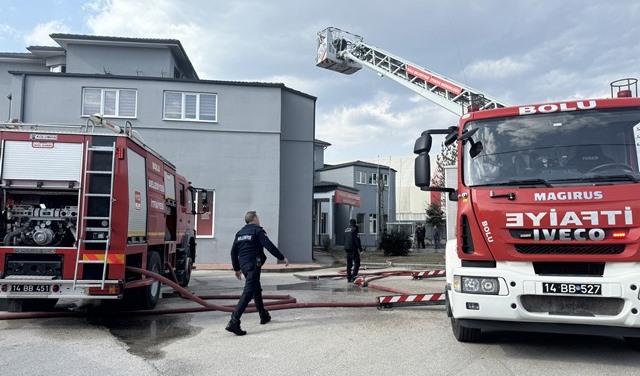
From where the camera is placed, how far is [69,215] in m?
7.52

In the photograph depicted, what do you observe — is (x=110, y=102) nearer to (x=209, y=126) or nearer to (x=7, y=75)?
(x=209, y=126)

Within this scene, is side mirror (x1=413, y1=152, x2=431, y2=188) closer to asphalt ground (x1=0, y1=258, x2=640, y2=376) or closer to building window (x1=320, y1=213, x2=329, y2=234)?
asphalt ground (x1=0, y1=258, x2=640, y2=376)

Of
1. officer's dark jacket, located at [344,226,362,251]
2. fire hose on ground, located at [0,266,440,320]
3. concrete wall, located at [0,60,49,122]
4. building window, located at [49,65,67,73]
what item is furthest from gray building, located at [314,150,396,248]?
fire hose on ground, located at [0,266,440,320]

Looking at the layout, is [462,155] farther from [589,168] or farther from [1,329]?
[1,329]

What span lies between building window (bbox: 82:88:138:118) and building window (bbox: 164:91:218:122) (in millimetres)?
1298

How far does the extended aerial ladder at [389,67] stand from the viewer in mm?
17344

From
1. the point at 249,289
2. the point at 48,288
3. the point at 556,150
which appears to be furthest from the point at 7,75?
the point at 556,150

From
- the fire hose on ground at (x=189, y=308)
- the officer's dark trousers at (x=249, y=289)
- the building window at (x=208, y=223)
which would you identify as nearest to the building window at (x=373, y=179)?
the building window at (x=208, y=223)

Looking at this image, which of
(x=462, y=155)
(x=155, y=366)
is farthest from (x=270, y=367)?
(x=462, y=155)

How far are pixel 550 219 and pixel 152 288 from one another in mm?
6821

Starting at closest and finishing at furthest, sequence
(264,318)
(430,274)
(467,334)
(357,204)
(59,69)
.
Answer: (467,334)
(264,318)
(430,274)
(59,69)
(357,204)

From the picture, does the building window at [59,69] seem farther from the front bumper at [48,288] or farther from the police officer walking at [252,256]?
the police officer walking at [252,256]

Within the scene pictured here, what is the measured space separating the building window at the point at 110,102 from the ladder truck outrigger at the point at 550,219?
1621 cm

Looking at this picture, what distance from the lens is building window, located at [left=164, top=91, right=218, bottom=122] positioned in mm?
19703
